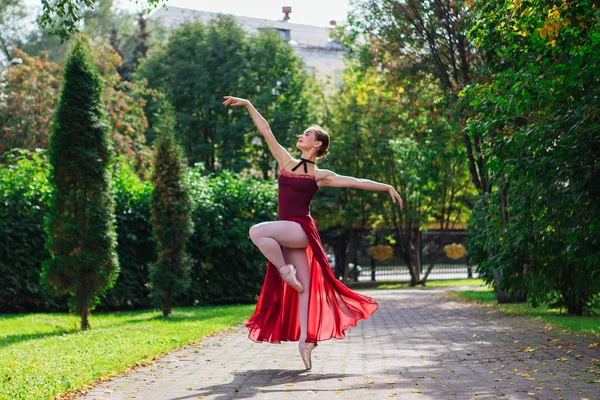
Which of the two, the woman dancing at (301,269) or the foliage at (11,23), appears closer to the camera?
the woman dancing at (301,269)

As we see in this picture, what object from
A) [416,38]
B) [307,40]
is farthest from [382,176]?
[307,40]

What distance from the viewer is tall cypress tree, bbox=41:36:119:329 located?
44.8 feet

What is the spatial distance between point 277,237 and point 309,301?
72cm

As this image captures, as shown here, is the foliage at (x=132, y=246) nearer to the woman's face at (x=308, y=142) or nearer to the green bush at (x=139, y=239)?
the green bush at (x=139, y=239)

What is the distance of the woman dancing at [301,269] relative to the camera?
8.00 meters

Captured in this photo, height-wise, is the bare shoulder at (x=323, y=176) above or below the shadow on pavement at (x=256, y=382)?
above

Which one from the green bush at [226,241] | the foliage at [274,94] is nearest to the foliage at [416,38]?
the green bush at [226,241]

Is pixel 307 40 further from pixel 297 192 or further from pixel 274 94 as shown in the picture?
pixel 297 192

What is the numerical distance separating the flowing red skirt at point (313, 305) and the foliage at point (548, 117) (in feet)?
9.91

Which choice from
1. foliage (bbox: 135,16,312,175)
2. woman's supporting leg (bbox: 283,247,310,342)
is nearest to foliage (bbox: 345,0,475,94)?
woman's supporting leg (bbox: 283,247,310,342)

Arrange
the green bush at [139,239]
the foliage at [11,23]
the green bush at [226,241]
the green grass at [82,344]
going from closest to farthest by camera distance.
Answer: the green grass at [82,344] < the green bush at [139,239] < the green bush at [226,241] < the foliage at [11,23]

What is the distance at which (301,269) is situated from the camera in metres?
8.25

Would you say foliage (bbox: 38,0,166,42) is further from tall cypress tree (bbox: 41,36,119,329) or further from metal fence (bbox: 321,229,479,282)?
metal fence (bbox: 321,229,479,282)

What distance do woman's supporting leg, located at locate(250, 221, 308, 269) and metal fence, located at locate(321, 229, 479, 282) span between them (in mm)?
28259
